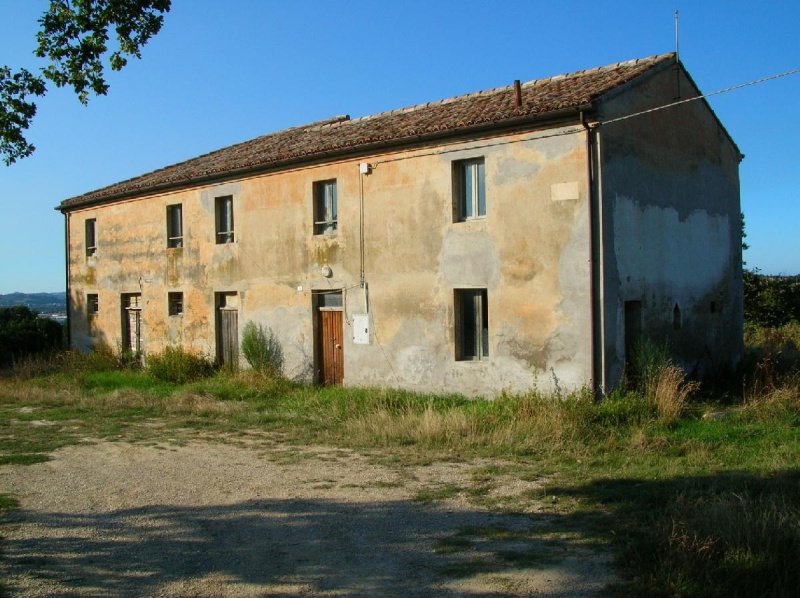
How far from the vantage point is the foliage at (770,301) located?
25062mm

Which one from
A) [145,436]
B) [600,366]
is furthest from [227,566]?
[600,366]

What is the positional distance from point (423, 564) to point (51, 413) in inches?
429

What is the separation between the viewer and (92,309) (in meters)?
23.2

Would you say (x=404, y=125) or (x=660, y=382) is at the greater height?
(x=404, y=125)

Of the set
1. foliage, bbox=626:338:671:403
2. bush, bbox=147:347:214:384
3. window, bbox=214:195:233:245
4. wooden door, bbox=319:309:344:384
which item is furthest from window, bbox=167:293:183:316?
foliage, bbox=626:338:671:403

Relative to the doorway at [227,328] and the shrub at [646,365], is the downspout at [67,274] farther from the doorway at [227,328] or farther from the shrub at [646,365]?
the shrub at [646,365]

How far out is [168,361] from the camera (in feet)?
59.3

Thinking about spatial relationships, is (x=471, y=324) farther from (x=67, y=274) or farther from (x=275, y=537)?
(x=67, y=274)

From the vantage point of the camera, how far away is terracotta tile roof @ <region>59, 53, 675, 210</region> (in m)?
13.0

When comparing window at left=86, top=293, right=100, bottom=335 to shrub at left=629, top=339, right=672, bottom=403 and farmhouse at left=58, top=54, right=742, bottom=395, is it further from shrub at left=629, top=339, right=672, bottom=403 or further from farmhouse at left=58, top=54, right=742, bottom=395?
shrub at left=629, top=339, right=672, bottom=403

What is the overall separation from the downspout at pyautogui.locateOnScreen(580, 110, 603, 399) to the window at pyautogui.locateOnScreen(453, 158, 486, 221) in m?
2.16

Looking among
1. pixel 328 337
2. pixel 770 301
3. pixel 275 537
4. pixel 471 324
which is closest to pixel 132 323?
pixel 328 337

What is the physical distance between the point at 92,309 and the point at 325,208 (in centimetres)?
1060

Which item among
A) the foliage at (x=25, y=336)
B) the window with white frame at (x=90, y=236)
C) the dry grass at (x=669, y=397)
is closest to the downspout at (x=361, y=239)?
the dry grass at (x=669, y=397)
